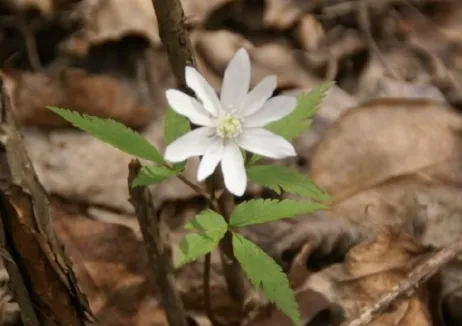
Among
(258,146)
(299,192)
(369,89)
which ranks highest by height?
(258,146)

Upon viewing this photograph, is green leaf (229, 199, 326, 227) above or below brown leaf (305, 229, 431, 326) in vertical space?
above

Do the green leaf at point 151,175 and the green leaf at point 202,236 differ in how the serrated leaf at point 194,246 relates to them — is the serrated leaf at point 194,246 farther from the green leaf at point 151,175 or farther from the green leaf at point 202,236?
the green leaf at point 151,175

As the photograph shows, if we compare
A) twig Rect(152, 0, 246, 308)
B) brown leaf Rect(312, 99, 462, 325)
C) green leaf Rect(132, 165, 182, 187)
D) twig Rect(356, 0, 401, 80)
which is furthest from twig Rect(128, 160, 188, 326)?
twig Rect(356, 0, 401, 80)

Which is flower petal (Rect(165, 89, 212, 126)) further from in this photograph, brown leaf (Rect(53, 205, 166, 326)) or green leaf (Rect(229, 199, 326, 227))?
brown leaf (Rect(53, 205, 166, 326))

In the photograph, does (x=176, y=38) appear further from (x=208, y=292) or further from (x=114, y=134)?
(x=208, y=292)

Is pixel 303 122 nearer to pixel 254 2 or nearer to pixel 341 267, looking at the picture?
pixel 341 267

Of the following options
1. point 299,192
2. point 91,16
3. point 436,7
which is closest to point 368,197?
point 299,192
